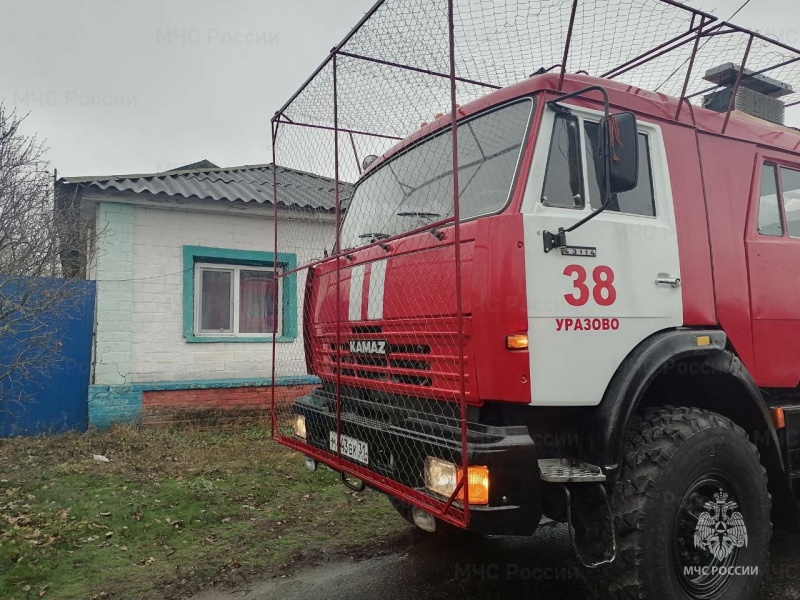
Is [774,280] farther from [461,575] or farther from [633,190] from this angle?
[461,575]

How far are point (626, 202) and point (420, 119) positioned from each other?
1.77 meters

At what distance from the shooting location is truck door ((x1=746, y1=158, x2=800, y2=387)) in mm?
3425

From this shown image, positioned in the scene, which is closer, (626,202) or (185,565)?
(626,202)

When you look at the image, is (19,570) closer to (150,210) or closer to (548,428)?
(548,428)

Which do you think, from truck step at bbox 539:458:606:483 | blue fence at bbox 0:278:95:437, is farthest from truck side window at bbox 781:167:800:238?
blue fence at bbox 0:278:95:437

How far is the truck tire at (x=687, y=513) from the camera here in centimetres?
259

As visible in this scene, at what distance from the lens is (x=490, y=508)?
2438 mm


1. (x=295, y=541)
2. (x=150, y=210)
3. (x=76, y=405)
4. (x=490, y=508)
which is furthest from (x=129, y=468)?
(x=490, y=508)

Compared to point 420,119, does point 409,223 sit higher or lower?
lower

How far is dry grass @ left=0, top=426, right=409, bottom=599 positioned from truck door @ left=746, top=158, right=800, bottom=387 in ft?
8.85

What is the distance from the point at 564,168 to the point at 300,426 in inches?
90.0

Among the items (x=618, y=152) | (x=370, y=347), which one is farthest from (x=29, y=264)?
(x=618, y=152)

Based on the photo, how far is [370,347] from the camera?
3352 millimetres

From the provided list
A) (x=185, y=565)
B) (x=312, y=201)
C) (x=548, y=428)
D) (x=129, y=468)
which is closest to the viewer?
(x=548, y=428)
